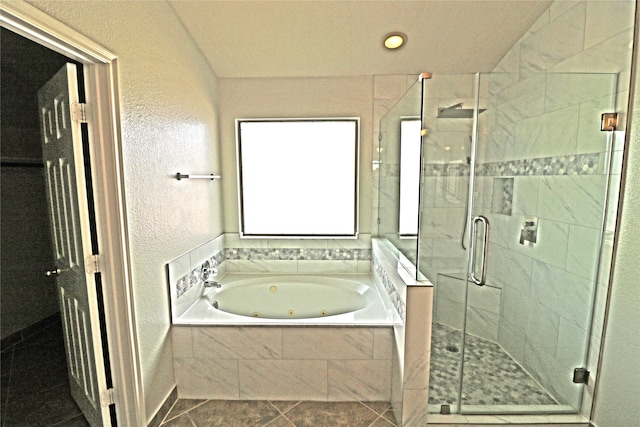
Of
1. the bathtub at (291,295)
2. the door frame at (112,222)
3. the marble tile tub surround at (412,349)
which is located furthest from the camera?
the bathtub at (291,295)

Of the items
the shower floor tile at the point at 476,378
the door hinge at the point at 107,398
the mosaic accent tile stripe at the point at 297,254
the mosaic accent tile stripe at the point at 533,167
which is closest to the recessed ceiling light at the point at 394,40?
the mosaic accent tile stripe at the point at 533,167

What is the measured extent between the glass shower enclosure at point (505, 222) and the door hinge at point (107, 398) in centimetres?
176

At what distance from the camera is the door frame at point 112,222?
1.46 meters

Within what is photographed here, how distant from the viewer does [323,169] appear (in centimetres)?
302

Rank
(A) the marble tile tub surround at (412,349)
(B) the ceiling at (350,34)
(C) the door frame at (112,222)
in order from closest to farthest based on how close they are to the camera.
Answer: (C) the door frame at (112,222) < (A) the marble tile tub surround at (412,349) < (B) the ceiling at (350,34)

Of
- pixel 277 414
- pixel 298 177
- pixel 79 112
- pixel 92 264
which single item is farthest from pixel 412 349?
pixel 79 112

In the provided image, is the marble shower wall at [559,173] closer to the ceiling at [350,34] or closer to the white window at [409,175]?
the ceiling at [350,34]

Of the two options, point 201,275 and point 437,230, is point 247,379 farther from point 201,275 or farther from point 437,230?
point 437,230

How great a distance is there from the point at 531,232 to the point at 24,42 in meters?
3.43

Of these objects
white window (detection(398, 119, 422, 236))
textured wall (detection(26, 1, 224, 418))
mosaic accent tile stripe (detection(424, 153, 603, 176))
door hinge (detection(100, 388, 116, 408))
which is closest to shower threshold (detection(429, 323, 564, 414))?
white window (detection(398, 119, 422, 236))

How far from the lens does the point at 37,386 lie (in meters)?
2.05

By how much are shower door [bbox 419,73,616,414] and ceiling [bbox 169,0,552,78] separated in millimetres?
351

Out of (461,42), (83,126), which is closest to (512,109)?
(461,42)

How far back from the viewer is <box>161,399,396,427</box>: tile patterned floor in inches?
74.2
